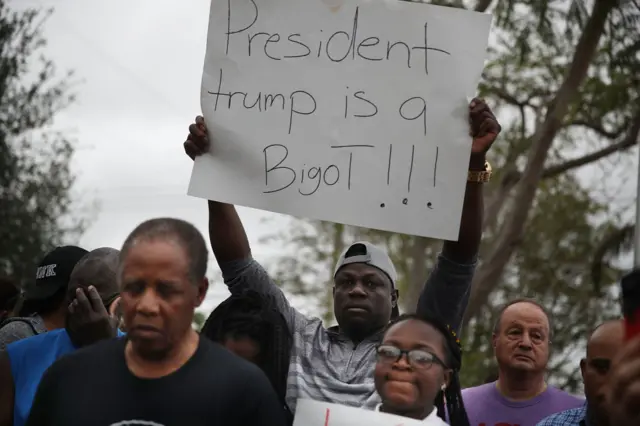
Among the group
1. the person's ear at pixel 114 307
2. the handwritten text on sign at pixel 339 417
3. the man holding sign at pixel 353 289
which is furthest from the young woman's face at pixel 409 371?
the person's ear at pixel 114 307

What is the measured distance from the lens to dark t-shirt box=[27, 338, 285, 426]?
9.96 ft

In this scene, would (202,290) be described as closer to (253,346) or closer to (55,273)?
(253,346)

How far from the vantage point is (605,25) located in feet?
45.3

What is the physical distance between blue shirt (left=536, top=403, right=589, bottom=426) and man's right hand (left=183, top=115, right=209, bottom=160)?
1.54m

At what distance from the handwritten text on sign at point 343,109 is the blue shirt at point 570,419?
0.74 m

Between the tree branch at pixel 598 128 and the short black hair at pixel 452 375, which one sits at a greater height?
the tree branch at pixel 598 128

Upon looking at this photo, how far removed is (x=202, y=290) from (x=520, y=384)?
2.24m

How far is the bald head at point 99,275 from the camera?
448cm

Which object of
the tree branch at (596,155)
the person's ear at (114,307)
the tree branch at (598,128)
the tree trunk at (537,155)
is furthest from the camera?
the tree branch at (598,128)

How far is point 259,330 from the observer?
4.13 m

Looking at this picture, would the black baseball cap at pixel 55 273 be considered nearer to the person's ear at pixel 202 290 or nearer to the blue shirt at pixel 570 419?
the person's ear at pixel 202 290

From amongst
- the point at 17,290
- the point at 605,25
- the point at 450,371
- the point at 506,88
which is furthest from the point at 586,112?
the point at 450,371

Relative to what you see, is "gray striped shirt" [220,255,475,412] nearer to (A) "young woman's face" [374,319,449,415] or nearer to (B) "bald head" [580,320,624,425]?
(A) "young woman's face" [374,319,449,415]

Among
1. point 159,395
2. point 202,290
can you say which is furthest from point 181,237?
point 159,395
